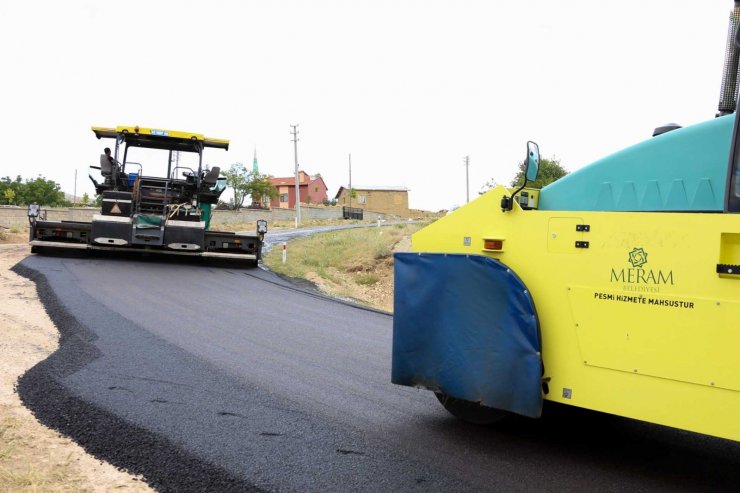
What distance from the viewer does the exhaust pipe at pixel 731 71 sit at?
12.7 feet

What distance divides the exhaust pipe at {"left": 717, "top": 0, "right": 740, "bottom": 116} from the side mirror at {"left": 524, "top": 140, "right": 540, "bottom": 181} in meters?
1.18

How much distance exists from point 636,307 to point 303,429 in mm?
2429

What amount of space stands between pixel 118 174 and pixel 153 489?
14.0 meters

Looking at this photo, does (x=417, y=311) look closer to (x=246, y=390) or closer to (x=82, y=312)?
(x=246, y=390)

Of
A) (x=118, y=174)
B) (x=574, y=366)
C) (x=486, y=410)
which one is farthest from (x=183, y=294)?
(x=574, y=366)

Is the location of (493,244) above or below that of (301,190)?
below

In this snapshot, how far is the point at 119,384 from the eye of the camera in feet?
17.6

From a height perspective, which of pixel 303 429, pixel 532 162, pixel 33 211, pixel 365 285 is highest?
pixel 532 162

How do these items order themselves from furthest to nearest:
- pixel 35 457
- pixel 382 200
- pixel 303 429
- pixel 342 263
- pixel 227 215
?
1. pixel 382 200
2. pixel 227 215
3. pixel 342 263
4. pixel 303 429
5. pixel 35 457

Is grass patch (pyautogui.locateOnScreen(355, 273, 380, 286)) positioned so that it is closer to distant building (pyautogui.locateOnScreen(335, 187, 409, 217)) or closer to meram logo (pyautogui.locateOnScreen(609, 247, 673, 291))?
meram logo (pyautogui.locateOnScreen(609, 247, 673, 291))

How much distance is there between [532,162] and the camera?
4418 millimetres

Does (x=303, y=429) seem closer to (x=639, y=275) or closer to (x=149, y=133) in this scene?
(x=639, y=275)

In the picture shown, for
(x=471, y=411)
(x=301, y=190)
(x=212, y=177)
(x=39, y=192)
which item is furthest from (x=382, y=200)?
(x=471, y=411)

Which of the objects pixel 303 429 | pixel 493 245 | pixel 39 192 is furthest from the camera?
pixel 39 192
